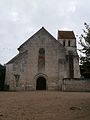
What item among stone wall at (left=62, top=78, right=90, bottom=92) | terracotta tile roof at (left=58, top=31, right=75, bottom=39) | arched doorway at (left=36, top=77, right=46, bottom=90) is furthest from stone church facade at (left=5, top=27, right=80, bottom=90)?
terracotta tile roof at (left=58, top=31, right=75, bottom=39)

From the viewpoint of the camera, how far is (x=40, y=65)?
33125mm

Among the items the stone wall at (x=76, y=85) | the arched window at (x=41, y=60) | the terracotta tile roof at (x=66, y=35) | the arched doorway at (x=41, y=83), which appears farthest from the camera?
the terracotta tile roof at (x=66, y=35)

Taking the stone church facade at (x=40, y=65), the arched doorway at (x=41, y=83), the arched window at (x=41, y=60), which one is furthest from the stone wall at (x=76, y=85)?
the arched window at (x=41, y=60)

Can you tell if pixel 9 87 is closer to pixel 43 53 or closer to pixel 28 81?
pixel 28 81

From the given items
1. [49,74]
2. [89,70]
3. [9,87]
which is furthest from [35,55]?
[89,70]

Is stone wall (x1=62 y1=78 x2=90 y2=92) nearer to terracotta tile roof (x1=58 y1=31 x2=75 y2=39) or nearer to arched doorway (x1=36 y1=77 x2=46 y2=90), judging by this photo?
arched doorway (x1=36 y1=77 x2=46 y2=90)

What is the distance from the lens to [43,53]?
112ft

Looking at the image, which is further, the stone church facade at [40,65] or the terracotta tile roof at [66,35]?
the terracotta tile roof at [66,35]

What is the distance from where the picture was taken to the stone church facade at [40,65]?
105 ft

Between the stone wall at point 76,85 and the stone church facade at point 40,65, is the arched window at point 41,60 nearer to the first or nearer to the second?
the stone church facade at point 40,65

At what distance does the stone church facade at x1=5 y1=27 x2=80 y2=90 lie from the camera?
3209 centimetres

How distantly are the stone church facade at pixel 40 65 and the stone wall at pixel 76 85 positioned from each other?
3.35 meters

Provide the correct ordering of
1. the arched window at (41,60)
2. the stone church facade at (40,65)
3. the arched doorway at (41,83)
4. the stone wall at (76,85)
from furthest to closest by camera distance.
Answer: the arched doorway at (41,83) < the arched window at (41,60) < the stone church facade at (40,65) < the stone wall at (76,85)

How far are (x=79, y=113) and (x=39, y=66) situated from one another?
77.6ft
